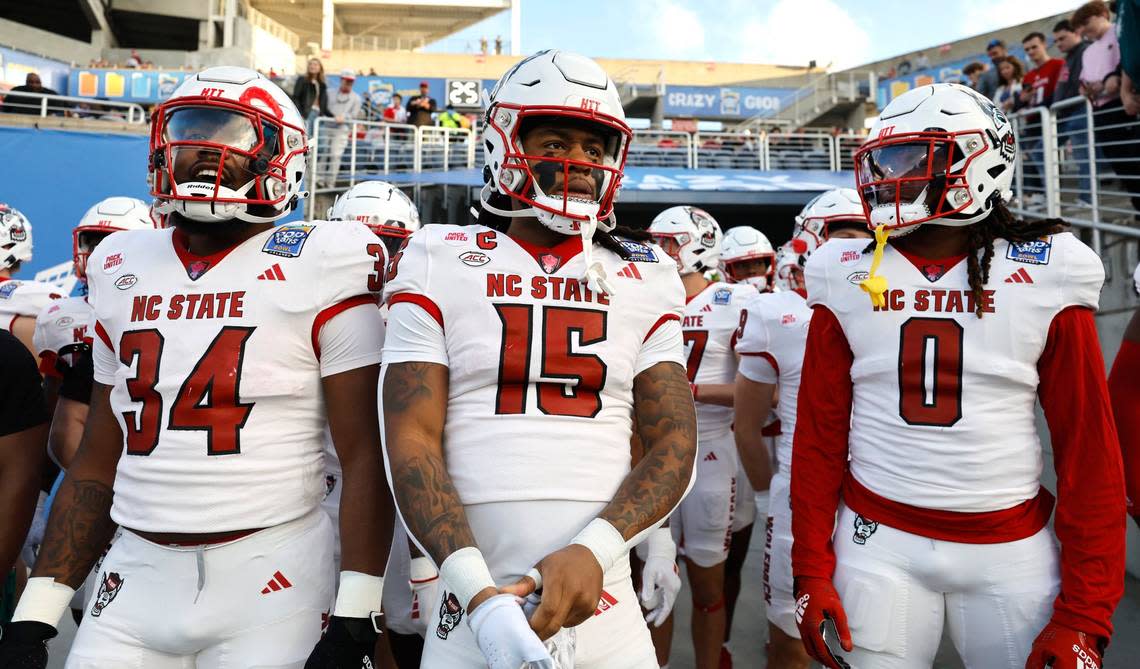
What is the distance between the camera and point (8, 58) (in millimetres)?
19328

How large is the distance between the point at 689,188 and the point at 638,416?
38.9 ft

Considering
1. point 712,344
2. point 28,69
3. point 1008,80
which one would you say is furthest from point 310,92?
point 28,69

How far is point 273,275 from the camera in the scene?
217cm

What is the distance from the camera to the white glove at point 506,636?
5.00 feet

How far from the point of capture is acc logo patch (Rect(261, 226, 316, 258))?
7.24ft

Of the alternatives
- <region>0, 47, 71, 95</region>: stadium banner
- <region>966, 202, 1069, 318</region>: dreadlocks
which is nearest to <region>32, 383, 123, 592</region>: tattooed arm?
<region>966, 202, 1069, 318</region>: dreadlocks

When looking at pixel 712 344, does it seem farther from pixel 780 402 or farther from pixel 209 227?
pixel 209 227

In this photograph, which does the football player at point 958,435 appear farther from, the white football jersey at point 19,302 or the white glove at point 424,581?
the white football jersey at point 19,302

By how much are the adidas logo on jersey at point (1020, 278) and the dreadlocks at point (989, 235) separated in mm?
59

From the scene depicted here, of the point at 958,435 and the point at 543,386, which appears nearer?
the point at 543,386

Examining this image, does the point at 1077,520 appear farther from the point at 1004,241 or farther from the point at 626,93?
the point at 626,93

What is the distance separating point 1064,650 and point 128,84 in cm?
2198

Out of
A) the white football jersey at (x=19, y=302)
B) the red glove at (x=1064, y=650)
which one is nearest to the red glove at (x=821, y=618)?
the red glove at (x=1064, y=650)

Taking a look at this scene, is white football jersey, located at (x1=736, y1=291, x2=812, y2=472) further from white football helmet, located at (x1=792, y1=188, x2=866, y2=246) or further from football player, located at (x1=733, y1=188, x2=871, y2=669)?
white football helmet, located at (x1=792, y1=188, x2=866, y2=246)
